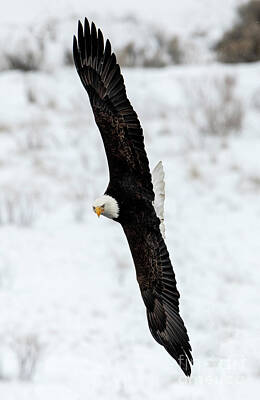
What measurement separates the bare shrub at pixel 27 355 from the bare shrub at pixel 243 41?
11.4m

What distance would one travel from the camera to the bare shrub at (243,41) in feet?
46.5

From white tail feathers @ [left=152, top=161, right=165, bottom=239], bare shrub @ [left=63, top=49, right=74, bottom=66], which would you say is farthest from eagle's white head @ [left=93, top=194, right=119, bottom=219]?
bare shrub @ [left=63, top=49, right=74, bottom=66]

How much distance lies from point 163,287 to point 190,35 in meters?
17.9

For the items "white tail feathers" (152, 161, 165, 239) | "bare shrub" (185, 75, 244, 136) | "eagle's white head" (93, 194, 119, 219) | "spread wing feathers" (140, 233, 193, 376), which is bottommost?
"spread wing feathers" (140, 233, 193, 376)

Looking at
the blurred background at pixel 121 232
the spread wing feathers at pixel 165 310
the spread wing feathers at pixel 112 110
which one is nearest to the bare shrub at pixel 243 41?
the blurred background at pixel 121 232

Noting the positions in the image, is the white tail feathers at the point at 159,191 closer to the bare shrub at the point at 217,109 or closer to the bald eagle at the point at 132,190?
the bald eagle at the point at 132,190

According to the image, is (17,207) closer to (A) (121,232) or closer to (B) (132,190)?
(A) (121,232)

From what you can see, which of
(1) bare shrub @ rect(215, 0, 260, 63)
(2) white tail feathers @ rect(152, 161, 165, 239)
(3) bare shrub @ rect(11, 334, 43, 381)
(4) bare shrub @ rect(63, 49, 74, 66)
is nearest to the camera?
(2) white tail feathers @ rect(152, 161, 165, 239)

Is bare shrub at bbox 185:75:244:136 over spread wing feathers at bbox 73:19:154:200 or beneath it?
over

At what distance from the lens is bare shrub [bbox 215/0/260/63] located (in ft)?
46.5

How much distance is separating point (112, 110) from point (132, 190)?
1.46ft

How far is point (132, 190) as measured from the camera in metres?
2.80

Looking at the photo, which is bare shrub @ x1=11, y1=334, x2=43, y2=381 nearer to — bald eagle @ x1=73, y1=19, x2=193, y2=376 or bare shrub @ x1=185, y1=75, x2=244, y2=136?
bald eagle @ x1=73, y1=19, x2=193, y2=376

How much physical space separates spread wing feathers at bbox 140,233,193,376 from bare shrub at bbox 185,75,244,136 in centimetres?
730
